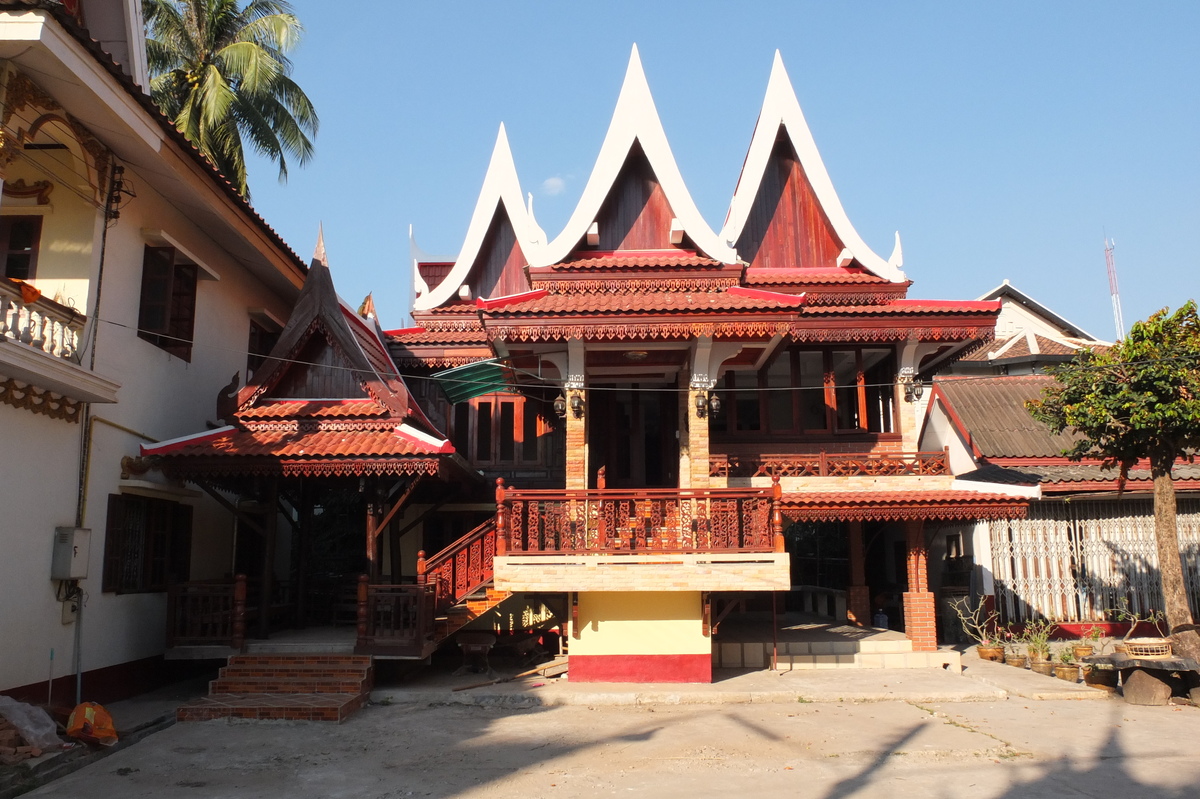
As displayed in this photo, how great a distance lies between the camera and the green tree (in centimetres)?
995

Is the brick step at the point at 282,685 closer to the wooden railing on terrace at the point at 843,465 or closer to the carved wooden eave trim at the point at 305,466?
the carved wooden eave trim at the point at 305,466

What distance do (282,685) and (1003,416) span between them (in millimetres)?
12576

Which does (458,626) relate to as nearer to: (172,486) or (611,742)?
(611,742)

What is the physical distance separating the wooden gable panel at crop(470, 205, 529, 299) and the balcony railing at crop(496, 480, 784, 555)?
6.97 m

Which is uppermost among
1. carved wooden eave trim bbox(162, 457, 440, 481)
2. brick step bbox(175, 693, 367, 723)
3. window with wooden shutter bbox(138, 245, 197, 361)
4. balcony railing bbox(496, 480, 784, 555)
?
window with wooden shutter bbox(138, 245, 197, 361)

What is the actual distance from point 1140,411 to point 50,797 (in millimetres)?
11346

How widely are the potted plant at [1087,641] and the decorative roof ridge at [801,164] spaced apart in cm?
628

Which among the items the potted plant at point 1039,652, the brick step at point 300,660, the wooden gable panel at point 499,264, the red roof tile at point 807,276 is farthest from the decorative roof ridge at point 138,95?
the potted plant at point 1039,652

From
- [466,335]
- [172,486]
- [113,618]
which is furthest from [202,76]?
[113,618]

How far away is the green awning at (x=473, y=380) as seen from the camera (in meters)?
13.0

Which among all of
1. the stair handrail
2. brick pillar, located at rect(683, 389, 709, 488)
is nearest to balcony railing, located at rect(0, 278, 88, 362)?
the stair handrail

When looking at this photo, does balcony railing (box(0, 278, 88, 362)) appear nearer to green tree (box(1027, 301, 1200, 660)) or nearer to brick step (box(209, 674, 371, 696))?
brick step (box(209, 674, 371, 696))

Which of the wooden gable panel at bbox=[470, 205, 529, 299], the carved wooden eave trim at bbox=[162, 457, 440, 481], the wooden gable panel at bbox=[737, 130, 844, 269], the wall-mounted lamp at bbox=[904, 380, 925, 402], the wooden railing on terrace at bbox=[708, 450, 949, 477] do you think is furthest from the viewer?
the wooden gable panel at bbox=[470, 205, 529, 299]

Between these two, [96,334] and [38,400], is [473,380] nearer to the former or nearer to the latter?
[96,334]
